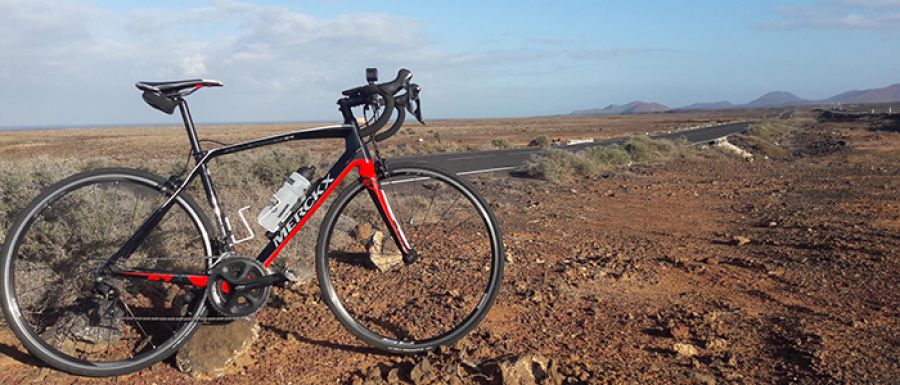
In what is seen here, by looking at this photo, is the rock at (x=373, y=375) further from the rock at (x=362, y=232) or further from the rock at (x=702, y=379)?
the rock at (x=362, y=232)

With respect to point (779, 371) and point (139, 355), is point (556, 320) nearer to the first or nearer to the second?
point (779, 371)

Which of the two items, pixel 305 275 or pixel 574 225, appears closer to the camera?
pixel 305 275

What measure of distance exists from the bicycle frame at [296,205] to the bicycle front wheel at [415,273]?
0.43ft

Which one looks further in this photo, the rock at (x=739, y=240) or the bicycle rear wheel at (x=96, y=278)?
the rock at (x=739, y=240)

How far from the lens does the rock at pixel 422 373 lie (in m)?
2.92

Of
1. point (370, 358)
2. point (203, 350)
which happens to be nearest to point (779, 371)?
point (370, 358)

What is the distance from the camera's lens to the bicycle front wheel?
3.23 meters

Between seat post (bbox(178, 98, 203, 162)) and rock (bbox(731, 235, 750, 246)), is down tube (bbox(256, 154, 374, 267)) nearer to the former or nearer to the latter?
seat post (bbox(178, 98, 203, 162))

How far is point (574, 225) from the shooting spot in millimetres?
7492

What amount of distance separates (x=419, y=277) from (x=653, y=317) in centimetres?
167

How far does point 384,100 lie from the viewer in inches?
125

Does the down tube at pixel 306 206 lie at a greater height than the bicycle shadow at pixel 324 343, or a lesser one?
greater

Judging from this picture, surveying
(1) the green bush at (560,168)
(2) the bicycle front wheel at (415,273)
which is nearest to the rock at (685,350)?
(2) the bicycle front wheel at (415,273)

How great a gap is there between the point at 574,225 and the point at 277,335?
479cm
